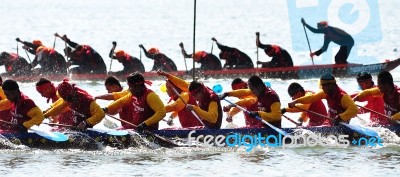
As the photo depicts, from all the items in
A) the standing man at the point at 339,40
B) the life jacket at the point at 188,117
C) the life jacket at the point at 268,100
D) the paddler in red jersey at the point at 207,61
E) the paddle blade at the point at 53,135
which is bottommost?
the paddle blade at the point at 53,135

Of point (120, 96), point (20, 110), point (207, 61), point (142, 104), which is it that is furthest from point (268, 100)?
point (207, 61)

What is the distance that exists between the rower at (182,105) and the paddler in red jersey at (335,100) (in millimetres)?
1640

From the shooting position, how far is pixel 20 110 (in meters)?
18.6

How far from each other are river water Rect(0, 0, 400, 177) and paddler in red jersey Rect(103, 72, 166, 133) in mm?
461

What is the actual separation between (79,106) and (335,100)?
13.5 ft

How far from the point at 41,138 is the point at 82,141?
0.64m

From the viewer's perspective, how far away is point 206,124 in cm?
1911

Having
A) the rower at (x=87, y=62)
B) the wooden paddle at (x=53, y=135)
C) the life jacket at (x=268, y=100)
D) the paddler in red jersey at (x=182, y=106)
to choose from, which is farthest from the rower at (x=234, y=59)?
the wooden paddle at (x=53, y=135)

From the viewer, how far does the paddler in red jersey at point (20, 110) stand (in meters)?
18.4

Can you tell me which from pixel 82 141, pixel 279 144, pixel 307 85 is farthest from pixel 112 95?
pixel 307 85

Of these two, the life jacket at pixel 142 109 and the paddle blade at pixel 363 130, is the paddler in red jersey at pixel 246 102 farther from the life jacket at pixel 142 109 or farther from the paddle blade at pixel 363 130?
the life jacket at pixel 142 109

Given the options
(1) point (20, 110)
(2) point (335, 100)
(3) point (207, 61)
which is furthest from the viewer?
(3) point (207, 61)

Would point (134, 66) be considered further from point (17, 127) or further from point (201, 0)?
point (201, 0)

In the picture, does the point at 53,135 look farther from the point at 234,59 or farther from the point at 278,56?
the point at 234,59
